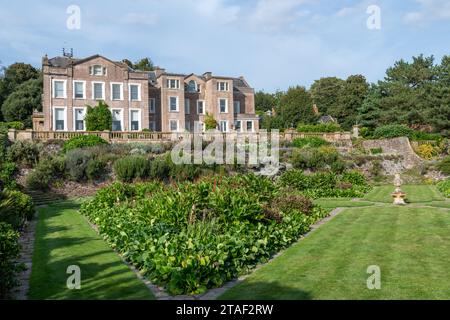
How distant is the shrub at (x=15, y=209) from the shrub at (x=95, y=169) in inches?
392

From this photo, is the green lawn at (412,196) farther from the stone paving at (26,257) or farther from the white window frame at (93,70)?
the white window frame at (93,70)

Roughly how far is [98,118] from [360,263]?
112ft

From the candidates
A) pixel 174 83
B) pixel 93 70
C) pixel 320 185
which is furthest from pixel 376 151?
pixel 93 70

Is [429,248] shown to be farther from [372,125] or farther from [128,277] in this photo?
[372,125]

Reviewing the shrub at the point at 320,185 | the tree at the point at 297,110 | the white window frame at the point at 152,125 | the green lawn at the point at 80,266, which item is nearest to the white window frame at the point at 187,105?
the white window frame at the point at 152,125

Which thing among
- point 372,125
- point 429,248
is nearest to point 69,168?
point 429,248

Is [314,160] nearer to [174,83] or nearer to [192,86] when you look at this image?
[174,83]

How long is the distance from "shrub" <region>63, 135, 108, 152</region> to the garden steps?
257 inches

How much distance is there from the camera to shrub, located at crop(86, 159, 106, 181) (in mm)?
25109

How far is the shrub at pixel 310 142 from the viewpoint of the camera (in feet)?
123

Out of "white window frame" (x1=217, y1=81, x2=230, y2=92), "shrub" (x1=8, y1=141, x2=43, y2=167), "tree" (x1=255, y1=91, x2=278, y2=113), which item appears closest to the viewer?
"shrub" (x1=8, y1=141, x2=43, y2=167)

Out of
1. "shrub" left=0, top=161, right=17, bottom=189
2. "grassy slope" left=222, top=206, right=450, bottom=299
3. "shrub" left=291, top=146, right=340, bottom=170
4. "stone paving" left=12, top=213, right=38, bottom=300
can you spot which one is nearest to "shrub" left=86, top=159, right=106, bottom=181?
"shrub" left=0, top=161, right=17, bottom=189

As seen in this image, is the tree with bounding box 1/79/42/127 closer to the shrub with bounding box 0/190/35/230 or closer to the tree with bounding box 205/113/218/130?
the tree with bounding box 205/113/218/130
